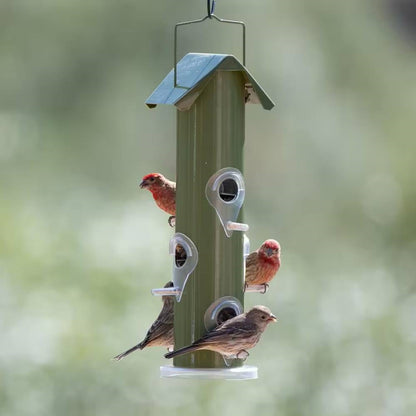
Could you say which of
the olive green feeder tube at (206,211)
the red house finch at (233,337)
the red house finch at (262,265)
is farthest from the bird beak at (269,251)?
the red house finch at (233,337)

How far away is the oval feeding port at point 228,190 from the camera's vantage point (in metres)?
9.16

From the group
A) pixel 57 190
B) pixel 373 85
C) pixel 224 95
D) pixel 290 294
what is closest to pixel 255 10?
pixel 373 85

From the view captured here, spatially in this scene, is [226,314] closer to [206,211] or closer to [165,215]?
[206,211]

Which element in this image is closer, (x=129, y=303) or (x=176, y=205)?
(x=176, y=205)

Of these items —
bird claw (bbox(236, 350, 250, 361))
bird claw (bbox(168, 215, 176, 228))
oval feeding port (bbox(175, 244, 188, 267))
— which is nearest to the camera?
bird claw (bbox(236, 350, 250, 361))

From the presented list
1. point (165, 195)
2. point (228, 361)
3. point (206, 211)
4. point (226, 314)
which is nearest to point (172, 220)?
point (165, 195)

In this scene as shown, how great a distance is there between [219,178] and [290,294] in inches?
266

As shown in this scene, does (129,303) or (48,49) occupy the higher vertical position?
(48,49)

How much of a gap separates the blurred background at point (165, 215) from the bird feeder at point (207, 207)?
213 inches

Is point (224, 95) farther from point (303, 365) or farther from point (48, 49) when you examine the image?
point (48, 49)

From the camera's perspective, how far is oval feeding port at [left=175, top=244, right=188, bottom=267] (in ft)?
30.0

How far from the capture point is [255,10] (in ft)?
76.8

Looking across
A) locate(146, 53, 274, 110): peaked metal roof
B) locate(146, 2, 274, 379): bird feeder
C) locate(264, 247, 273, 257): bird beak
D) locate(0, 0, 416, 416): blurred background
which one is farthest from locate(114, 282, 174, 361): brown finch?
locate(0, 0, 416, 416): blurred background

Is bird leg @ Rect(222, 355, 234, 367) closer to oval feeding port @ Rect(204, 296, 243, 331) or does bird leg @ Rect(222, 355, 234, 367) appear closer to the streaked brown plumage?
oval feeding port @ Rect(204, 296, 243, 331)
